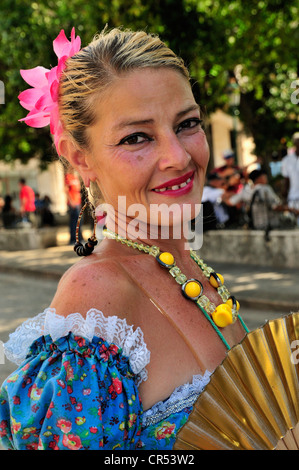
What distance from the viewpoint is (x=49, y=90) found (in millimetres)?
1623

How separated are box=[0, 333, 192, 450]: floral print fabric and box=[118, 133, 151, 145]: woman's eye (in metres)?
0.46

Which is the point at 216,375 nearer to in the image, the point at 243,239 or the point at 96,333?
the point at 96,333

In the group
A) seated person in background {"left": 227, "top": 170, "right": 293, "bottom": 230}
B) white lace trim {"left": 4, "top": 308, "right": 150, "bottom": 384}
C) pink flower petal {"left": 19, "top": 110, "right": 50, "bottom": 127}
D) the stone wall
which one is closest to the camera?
white lace trim {"left": 4, "top": 308, "right": 150, "bottom": 384}

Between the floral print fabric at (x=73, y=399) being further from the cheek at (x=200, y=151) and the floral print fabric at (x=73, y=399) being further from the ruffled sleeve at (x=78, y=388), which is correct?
the cheek at (x=200, y=151)

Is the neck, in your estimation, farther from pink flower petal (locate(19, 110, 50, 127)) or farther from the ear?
pink flower petal (locate(19, 110, 50, 127))

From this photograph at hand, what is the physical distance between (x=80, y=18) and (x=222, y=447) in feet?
42.0

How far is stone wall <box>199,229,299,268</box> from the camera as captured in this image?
34.1ft

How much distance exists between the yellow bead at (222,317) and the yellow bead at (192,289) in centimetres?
7

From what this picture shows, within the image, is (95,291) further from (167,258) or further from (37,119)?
(37,119)

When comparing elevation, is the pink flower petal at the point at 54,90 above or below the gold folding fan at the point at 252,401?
above

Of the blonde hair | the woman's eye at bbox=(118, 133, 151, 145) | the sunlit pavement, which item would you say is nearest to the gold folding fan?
the woman's eye at bbox=(118, 133, 151, 145)

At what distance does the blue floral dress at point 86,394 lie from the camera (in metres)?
1.23

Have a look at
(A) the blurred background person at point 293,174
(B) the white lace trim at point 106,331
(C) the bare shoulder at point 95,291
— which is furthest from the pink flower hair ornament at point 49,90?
(A) the blurred background person at point 293,174

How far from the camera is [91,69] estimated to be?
151 centimetres
